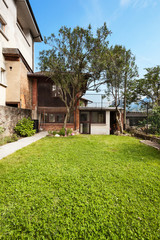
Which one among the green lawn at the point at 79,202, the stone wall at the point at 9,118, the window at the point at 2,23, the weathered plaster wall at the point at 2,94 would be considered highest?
the window at the point at 2,23

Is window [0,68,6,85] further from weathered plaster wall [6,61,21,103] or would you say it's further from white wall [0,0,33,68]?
white wall [0,0,33,68]

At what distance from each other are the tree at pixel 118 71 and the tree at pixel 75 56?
1.35 meters

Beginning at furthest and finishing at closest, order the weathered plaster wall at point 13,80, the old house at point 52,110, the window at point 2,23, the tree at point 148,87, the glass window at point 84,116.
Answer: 1. the tree at point 148,87
2. the glass window at point 84,116
3. the old house at point 52,110
4. the weathered plaster wall at point 13,80
5. the window at point 2,23

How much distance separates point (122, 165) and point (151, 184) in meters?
1.05

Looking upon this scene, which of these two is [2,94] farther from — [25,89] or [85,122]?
[85,122]

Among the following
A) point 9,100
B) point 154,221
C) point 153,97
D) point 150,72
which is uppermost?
point 150,72

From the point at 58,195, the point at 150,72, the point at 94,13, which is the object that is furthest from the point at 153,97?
the point at 58,195

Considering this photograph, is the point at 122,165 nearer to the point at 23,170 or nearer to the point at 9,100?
the point at 23,170

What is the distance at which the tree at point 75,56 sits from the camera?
8.27 metres

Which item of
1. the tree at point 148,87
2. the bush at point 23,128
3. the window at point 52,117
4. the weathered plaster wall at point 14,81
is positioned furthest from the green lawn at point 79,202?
the tree at point 148,87

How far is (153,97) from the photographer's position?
49.1 feet

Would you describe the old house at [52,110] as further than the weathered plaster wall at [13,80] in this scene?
Yes

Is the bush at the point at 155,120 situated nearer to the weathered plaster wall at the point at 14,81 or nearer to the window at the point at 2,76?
the weathered plaster wall at the point at 14,81

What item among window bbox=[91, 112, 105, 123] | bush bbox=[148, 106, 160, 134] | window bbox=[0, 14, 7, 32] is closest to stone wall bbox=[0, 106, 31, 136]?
window bbox=[0, 14, 7, 32]
